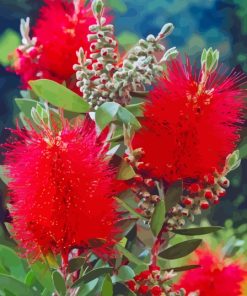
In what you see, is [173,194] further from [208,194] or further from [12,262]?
[12,262]

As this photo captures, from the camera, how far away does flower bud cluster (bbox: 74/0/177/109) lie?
0.64 m

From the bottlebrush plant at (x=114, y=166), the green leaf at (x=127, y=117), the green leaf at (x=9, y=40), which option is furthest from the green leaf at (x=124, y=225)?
the green leaf at (x=9, y=40)

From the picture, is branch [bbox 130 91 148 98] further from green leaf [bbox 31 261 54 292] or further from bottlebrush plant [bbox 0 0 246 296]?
green leaf [bbox 31 261 54 292]

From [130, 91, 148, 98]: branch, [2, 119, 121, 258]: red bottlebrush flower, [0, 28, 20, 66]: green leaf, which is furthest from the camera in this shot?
[0, 28, 20, 66]: green leaf

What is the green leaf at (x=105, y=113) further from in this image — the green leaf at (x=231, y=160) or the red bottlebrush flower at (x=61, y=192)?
the green leaf at (x=231, y=160)

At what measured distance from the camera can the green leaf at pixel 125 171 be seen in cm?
64

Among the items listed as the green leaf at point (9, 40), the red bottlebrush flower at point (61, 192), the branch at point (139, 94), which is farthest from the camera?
the green leaf at point (9, 40)

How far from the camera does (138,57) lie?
2.13 ft

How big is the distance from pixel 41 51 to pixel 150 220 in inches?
9.9

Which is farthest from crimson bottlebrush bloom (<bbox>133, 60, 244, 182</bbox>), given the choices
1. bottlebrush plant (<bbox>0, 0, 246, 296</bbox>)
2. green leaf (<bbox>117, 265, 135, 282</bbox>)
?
green leaf (<bbox>117, 265, 135, 282</bbox>)

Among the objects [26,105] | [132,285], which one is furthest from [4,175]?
[132,285]

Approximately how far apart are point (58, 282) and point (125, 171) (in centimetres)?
13

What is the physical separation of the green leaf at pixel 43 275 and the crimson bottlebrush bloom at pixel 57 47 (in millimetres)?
220

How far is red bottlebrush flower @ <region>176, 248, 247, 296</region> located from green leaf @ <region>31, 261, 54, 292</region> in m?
0.18
